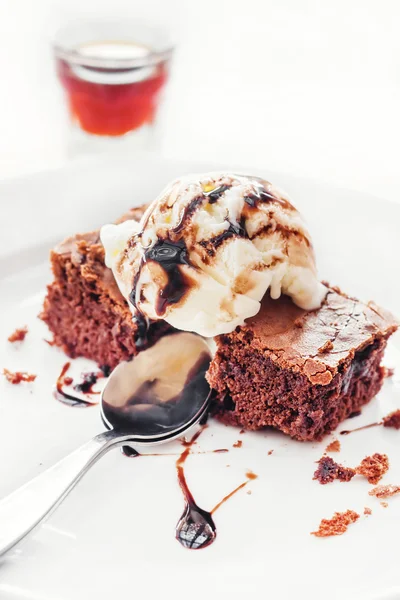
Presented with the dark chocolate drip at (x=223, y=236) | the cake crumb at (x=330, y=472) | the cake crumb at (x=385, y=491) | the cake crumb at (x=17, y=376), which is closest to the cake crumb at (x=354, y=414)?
the cake crumb at (x=330, y=472)

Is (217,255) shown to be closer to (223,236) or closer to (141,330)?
(223,236)

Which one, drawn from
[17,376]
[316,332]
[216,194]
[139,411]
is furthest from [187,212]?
[17,376]

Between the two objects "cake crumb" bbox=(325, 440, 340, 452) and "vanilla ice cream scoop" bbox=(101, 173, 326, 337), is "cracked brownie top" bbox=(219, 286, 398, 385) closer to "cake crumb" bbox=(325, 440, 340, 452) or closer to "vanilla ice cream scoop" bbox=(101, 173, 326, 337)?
"vanilla ice cream scoop" bbox=(101, 173, 326, 337)

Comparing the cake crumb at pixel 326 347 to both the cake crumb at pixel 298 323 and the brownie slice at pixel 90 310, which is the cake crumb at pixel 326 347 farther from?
the brownie slice at pixel 90 310

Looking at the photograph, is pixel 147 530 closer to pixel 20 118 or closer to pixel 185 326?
pixel 185 326

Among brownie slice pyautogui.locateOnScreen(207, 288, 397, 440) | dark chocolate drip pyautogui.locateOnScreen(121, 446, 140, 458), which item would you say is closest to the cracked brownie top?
brownie slice pyautogui.locateOnScreen(207, 288, 397, 440)

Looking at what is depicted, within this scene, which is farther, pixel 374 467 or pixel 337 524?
pixel 374 467
